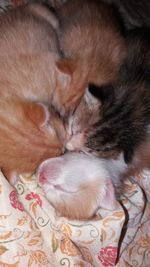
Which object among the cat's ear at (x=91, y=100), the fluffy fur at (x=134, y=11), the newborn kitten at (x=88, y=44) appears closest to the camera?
the cat's ear at (x=91, y=100)

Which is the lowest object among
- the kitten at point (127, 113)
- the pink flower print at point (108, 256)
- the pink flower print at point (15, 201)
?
the pink flower print at point (108, 256)

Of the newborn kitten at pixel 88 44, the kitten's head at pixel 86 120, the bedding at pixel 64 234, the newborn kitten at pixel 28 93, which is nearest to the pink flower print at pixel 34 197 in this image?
the bedding at pixel 64 234

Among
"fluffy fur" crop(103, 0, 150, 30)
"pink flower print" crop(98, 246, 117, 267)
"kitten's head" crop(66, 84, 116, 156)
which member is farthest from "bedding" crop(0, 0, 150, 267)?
"fluffy fur" crop(103, 0, 150, 30)

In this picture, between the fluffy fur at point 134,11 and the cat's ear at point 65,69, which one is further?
the fluffy fur at point 134,11

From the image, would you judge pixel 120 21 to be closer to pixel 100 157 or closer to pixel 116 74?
pixel 116 74

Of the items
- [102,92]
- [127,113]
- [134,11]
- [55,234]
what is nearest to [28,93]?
[102,92]

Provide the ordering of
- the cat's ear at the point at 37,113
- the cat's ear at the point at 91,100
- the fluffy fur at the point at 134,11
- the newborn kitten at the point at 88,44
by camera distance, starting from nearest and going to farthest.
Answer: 1. the cat's ear at the point at 37,113
2. the cat's ear at the point at 91,100
3. the newborn kitten at the point at 88,44
4. the fluffy fur at the point at 134,11

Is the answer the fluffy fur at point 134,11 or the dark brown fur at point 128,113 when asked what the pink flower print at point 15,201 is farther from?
the fluffy fur at point 134,11
